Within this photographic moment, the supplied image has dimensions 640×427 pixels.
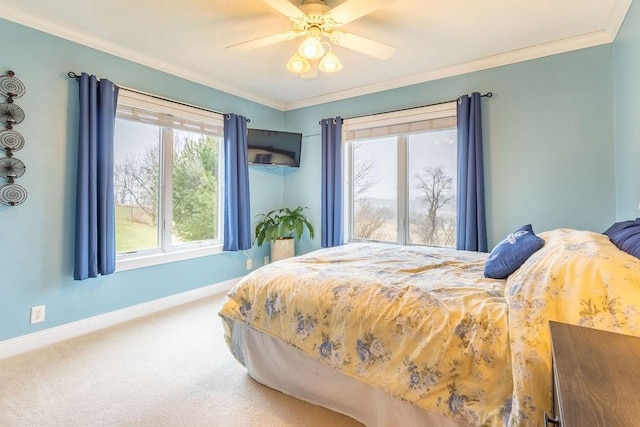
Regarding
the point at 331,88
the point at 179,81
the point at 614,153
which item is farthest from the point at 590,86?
the point at 179,81

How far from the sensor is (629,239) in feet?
4.43

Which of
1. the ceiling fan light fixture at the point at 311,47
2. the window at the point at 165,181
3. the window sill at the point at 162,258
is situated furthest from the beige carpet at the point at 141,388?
the ceiling fan light fixture at the point at 311,47

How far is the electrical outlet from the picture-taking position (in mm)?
2432

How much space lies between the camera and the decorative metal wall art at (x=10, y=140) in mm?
2236

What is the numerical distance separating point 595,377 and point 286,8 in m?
2.14

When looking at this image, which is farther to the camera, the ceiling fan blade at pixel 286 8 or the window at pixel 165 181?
the window at pixel 165 181

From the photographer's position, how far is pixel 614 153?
8.43ft

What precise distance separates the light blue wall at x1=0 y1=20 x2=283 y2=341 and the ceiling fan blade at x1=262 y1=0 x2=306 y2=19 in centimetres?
190

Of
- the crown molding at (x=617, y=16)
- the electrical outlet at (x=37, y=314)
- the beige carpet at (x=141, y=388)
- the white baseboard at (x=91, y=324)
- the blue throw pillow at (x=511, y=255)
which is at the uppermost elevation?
the crown molding at (x=617, y=16)

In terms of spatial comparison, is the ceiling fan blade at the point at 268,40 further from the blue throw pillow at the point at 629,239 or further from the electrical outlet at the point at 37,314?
the electrical outlet at the point at 37,314

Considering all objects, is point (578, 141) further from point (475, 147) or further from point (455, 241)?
point (455, 241)

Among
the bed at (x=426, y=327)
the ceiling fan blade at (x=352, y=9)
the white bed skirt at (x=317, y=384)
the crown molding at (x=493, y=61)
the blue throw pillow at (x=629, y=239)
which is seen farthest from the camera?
the crown molding at (x=493, y=61)

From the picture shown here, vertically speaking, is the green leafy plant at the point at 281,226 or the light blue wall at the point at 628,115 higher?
the light blue wall at the point at 628,115

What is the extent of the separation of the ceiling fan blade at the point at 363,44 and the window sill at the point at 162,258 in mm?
2633
